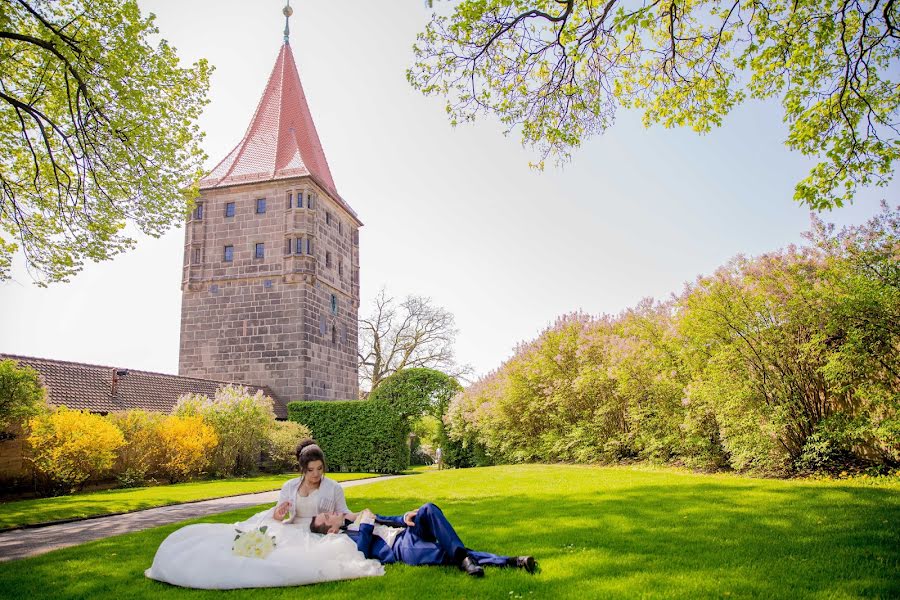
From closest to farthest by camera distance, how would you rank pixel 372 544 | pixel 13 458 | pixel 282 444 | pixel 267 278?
pixel 372 544 < pixel 13 458 < pixel 282 444 < pixel 267 278

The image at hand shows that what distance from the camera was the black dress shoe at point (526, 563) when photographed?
4.72 m

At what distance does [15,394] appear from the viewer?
12977 mm

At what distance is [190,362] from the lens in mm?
28516

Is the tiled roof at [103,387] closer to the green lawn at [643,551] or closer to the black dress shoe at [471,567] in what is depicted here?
the green lawn at [643,551]

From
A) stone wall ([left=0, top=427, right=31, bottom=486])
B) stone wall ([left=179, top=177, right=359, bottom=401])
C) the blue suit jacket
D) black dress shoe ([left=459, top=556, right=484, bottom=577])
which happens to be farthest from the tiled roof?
black dress shoe ([left=459, top=556, right=484, bottom=577])

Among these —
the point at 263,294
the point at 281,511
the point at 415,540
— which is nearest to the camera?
the point at 415,540

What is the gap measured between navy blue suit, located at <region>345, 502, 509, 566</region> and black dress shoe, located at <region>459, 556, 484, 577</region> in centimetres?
6

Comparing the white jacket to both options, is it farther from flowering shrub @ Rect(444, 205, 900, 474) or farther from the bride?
flowering shrub @ Rect(444, 205, 900, 474)

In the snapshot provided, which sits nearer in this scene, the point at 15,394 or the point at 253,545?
the point at 253,545

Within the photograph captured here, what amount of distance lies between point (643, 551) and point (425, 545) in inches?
82.3

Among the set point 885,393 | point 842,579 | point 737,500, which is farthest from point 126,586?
point 885,393

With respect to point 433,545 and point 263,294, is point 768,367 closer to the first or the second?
point 433,545

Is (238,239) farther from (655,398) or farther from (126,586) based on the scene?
(126,586)

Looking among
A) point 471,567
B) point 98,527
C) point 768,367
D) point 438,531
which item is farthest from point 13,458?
point 768,367
